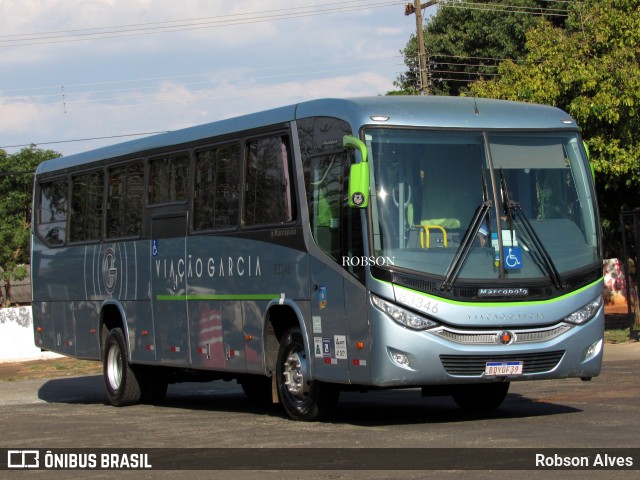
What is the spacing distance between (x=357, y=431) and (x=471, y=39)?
130 feet

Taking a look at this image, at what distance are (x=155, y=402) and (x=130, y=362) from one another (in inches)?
38.1

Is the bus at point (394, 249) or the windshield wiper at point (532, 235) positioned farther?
the windshield wiper at point (532, 235)

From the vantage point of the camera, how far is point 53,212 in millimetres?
20094

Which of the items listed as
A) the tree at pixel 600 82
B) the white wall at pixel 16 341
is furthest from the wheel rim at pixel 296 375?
the white wall at pixel 16 341

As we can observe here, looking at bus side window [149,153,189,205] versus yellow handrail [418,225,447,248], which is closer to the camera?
yellow handrail [418,225,447,248]

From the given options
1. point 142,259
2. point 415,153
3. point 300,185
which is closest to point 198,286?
point 142,259

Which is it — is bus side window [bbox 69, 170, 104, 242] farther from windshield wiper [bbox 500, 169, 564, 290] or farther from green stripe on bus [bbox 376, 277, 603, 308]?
windshield wiper [bbox 500, 169, 564, 290]

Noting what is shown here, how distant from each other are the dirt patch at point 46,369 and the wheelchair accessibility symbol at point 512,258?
17135 mm

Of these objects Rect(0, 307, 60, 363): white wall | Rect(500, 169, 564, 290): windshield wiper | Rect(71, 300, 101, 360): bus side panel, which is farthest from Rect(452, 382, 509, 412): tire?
Rect(0, 307, 60, 363): white wall

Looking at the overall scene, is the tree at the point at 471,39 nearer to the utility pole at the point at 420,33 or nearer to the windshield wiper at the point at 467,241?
the utility pole at the point at 420,33

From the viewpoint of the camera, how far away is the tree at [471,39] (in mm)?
48094

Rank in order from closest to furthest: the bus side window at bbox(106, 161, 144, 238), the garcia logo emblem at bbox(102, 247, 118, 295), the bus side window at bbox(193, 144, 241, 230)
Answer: the bus side window at bbox(193, 144, 241, 230), the bus side window at bbox(106, 161, 144, 238), the garcia logo emblem at bbox(102, 247, 118, 295)

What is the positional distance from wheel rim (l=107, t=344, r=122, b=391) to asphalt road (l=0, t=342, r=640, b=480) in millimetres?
403

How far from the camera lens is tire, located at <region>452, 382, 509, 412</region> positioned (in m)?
14.1
